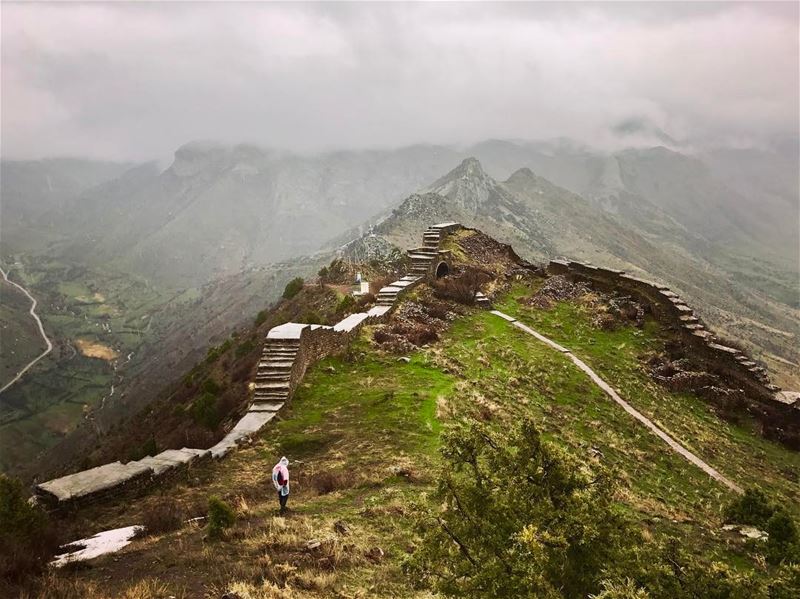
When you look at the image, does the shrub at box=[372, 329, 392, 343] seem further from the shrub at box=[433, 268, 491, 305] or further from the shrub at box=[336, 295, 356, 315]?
the shrub at box=[433, 268, 491, 305]

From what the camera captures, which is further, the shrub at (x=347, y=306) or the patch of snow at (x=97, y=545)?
the shrub at (x=347, y=306)

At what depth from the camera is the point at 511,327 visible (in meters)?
27.6

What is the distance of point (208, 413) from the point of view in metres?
19.5

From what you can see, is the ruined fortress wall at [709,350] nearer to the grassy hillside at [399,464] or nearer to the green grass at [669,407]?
the green grass at [669,407]

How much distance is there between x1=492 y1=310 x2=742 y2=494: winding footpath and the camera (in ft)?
55.8

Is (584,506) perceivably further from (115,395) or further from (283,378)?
(115,395)

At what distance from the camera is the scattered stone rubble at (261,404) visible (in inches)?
474

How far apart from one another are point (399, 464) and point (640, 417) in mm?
10981

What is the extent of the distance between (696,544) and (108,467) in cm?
1441

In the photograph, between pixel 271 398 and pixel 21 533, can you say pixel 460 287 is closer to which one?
pixel 271 398

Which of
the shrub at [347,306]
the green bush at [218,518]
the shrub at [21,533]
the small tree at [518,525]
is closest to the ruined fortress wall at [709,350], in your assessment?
the shrub at [347,306]

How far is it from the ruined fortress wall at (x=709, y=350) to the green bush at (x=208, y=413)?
22118 millimetres

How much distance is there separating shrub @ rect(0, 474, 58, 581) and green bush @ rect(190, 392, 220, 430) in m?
8.91

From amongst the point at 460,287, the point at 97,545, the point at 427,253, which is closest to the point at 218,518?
the point at 97,545
